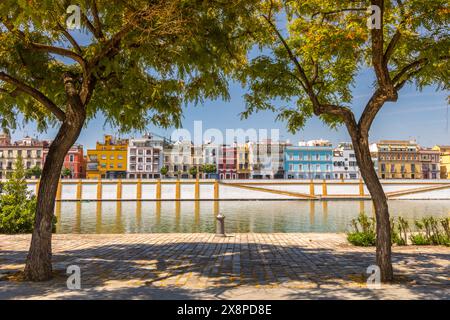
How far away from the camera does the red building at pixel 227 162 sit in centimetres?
10369

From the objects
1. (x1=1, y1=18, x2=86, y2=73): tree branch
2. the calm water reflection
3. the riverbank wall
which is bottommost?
the calm water reflection

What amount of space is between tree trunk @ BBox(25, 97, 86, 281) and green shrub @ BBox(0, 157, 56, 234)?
386 inches

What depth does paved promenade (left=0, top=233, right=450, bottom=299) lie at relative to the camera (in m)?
6.29

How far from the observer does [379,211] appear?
718 centimetres

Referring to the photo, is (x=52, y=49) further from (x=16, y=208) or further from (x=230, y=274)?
(x=16, y=208)

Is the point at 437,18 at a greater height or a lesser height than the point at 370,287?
greater

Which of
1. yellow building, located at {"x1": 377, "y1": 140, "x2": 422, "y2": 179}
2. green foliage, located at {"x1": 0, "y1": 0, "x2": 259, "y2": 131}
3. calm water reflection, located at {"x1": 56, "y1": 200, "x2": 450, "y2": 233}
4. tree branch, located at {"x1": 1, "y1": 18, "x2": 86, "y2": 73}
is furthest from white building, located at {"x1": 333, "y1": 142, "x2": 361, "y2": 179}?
tree branch, located at {"x1": 1, "y1": 18, "x2": 86, "y2": 73}

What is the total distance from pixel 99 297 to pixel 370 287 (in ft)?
15.2

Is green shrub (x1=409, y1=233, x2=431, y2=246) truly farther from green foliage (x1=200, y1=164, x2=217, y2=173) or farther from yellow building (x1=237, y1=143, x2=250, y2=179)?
yellow building (x1=237, y1=143, x2=250, y2=179)


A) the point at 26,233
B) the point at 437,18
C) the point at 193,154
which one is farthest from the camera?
the point at 193,154

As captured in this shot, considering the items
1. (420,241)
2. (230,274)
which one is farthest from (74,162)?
(230,274)

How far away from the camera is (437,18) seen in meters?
6.48
